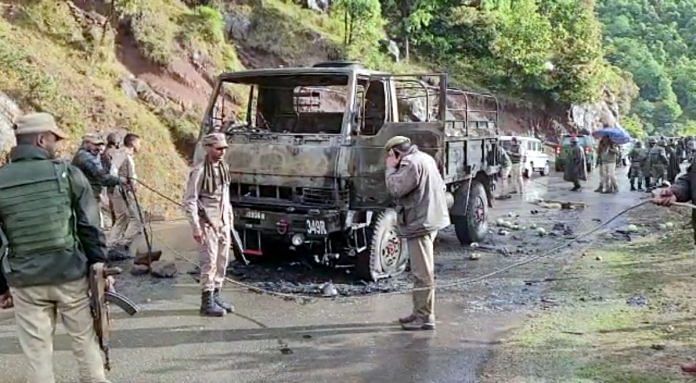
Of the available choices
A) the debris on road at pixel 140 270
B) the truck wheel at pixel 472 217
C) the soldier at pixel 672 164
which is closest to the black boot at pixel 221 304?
the debris on road at pixel 140 270

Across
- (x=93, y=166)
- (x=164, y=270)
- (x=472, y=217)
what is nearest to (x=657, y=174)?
(x=472, y=217)

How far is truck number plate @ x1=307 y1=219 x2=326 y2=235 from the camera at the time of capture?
7926 millimetres

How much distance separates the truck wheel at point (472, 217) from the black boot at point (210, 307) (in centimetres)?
476

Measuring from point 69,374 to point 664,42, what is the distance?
90042mm

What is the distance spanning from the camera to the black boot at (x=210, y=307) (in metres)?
6.92

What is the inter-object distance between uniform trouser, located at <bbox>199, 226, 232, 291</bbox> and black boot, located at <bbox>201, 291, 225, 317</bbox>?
7 centimetres

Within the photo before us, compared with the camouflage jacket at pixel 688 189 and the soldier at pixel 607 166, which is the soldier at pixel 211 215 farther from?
the soldier at pixel 607 166

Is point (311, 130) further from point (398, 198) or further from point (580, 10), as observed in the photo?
point (580, 10)

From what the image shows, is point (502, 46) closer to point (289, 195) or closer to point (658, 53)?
point (289, 195)

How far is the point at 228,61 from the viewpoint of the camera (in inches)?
850

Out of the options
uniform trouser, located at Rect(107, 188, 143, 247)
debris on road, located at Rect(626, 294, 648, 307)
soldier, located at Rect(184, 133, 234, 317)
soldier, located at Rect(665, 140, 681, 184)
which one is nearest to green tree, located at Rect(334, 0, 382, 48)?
soldier, located at Rect(665, 140, 681, 184)

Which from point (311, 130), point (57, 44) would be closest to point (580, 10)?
point (57, 44)

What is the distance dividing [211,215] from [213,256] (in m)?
0.38

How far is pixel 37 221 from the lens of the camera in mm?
3863
